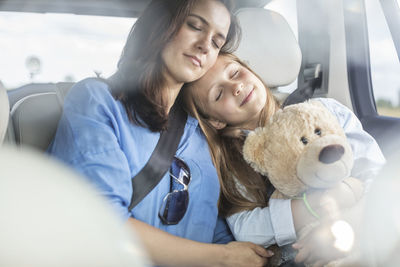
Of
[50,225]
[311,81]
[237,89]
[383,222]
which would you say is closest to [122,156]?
[237,89]

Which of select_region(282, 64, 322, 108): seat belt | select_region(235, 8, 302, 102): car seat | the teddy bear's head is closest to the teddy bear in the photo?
the teddy bear's head

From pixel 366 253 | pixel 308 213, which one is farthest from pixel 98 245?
→ pixel 308 213

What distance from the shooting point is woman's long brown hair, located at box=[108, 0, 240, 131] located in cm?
109

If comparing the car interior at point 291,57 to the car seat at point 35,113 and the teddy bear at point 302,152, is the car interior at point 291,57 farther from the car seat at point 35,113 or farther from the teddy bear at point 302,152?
the teddy bear at point 302,152

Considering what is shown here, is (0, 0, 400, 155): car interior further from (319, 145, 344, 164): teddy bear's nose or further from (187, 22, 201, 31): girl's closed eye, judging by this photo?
(319, 145, 344, 164): teddy bear's nose

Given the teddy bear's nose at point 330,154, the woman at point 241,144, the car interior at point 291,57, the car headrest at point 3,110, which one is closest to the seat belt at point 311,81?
the car interior at point 291,57

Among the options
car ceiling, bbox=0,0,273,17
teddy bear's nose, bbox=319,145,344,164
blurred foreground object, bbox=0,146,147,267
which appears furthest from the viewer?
car ceiling, bbox=0,0,273,17

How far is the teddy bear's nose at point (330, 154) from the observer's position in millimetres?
803

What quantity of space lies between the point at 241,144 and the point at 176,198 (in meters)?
0.25

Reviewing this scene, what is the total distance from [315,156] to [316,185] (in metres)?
0.08

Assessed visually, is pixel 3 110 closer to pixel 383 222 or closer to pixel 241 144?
pixel 241 144

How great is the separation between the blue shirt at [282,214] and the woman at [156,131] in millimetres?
43

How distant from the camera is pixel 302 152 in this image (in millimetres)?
858

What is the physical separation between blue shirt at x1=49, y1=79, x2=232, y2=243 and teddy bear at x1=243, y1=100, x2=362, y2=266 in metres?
0.21
